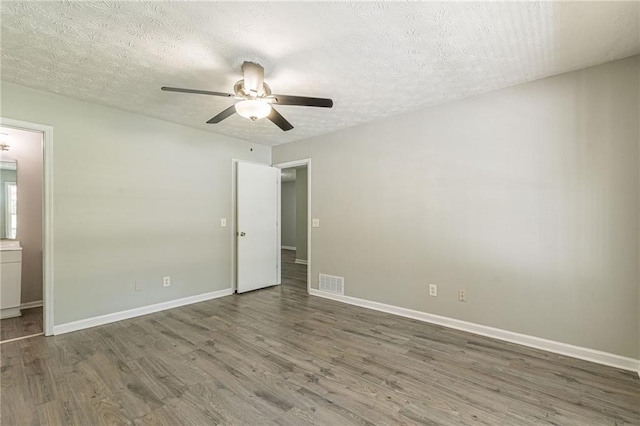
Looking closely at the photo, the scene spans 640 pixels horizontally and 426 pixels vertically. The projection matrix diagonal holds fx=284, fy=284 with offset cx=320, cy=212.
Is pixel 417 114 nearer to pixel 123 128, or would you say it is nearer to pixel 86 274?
pixel 123 128

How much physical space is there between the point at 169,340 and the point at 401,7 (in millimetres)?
3419

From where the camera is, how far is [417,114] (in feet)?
11.3

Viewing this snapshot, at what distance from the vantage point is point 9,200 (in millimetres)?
4031

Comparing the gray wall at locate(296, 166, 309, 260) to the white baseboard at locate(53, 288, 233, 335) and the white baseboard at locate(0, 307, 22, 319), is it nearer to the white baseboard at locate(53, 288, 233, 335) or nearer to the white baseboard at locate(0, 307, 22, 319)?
the white baseboard at locate(53, 288, 233, 335)

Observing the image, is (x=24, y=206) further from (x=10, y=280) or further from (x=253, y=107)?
(x=253, y=107)

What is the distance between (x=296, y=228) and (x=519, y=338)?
20.2 feet

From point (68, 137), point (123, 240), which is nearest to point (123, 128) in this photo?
point (68, 137)

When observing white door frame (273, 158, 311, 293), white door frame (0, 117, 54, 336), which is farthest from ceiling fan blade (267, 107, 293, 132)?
white door frame (0, 117, 54, 336)

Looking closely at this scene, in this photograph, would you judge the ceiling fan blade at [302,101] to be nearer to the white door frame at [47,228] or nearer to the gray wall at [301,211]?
Answer: the white door frame at [47,228]

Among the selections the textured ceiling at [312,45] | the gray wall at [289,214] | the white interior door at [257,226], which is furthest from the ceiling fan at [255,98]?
the gray wall at [289,214]

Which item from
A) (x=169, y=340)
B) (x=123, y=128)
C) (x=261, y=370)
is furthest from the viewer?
(x=123, y=128)

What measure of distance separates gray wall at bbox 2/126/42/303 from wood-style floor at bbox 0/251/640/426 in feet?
5.23

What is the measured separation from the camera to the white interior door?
180 inches

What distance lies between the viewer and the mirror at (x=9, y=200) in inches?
156
